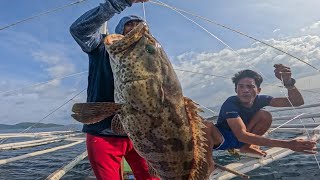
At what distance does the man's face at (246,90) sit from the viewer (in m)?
7.28

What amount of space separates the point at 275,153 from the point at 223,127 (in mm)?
1975

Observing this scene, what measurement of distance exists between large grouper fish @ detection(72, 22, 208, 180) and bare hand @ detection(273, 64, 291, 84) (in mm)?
4787

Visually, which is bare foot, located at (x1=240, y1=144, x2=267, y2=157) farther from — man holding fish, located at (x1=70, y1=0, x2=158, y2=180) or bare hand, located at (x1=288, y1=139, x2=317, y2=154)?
man holding fish, located at (x1=70, y1=0, x2=158, y2=180)

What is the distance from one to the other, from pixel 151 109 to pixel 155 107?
4cm

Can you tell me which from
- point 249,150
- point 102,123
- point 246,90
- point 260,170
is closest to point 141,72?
point 102,123

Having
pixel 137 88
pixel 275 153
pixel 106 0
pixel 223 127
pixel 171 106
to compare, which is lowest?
pixel 275 153

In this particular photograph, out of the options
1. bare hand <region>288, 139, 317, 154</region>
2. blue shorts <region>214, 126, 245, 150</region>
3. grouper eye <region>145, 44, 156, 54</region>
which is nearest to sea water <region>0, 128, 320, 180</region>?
blue shorts <region>214, 126, 245, 150</region>

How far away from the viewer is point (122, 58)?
314cm

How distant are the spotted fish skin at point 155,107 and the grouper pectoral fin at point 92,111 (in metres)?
0.13

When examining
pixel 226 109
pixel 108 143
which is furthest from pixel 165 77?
pixel 226 109

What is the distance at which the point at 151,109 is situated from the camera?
3.07 m

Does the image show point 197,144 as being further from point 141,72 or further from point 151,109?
point 141,72

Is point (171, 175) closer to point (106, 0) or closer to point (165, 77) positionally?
point (165, 77)

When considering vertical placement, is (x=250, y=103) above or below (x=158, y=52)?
below
